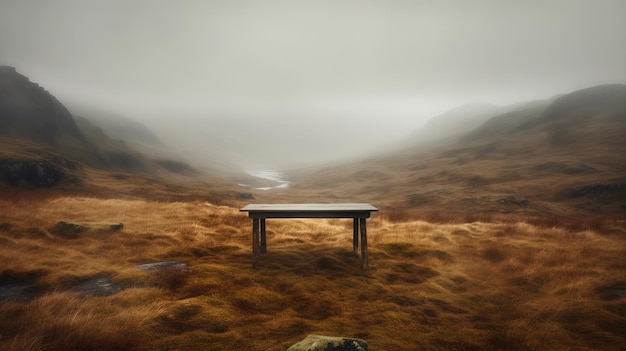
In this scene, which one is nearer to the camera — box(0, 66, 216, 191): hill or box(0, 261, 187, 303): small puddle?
box(0, 261, 187, 303): small puddle

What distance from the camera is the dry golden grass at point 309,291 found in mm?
5320

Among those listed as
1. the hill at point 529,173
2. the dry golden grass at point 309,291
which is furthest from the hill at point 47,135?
the hill at point 529,173

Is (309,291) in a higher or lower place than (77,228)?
lower

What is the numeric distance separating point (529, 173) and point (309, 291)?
64.5 m

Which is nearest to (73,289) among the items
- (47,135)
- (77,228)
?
(77,228)

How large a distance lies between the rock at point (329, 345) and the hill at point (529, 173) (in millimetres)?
22027

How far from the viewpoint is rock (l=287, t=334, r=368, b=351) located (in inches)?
175

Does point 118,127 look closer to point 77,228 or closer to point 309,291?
point 77,228

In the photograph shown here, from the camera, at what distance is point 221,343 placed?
16.6ft

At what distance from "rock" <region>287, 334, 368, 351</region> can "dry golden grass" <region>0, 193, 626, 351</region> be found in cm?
62

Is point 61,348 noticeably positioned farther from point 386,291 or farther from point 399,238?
point 399,238

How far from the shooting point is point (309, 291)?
7461mm

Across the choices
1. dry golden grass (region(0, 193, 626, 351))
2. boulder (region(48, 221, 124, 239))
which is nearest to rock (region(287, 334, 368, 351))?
dry golden grass (region(0, 193, 626, 351))

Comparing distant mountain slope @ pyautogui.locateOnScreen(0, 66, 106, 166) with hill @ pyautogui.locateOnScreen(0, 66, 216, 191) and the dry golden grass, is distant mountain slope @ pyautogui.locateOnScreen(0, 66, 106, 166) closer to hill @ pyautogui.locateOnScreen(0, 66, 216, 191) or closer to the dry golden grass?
hill @ pyautogui.locateOnScreen(0, 66, 216, 191)
